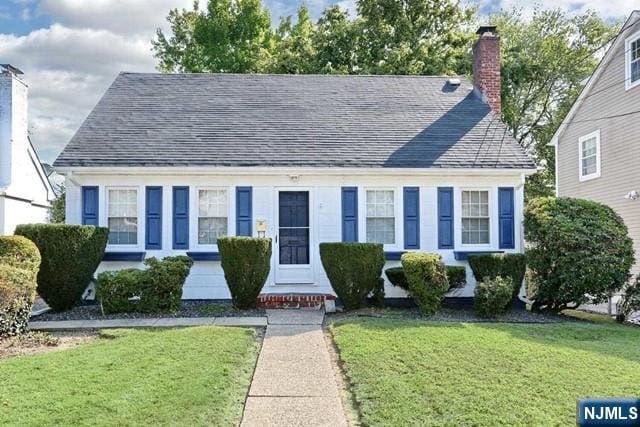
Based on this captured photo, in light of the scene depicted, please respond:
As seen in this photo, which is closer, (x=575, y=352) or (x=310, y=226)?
(x=575, y=352)

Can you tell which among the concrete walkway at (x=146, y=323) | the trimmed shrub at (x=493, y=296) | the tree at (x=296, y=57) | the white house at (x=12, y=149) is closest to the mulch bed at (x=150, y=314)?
the concrete walkway at (x=146, y=323)

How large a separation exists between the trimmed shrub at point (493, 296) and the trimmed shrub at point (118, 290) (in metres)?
6.33

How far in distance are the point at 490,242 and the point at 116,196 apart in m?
8.39

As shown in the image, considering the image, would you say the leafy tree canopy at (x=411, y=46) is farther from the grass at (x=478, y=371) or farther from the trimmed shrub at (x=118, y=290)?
the grass at (x=478, y=371)

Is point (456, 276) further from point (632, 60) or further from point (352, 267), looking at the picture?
point (632, 60)

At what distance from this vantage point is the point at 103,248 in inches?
389

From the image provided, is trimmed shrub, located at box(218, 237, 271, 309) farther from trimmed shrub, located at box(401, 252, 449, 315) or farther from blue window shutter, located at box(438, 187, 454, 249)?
blue window shutter, located at box(438, 187, 454, 249)

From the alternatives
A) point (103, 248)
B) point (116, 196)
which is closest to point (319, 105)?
point (116, 196)

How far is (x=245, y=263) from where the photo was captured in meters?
9.24

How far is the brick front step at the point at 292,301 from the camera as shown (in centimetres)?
990

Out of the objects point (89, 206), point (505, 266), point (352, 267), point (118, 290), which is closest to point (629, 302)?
point (505, 266)

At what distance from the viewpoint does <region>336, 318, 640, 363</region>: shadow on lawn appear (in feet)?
21.9

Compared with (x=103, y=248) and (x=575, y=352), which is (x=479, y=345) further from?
(x=103, y=248)

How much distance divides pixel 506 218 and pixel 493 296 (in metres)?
2.63
